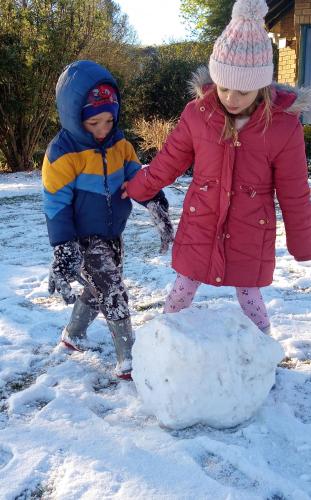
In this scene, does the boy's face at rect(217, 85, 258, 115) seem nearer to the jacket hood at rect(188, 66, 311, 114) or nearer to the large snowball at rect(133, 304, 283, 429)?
the jacket hood at rect(188, 66, 311, 114)

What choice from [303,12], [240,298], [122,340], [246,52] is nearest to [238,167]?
[246,52]

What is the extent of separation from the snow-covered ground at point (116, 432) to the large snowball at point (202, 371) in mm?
81

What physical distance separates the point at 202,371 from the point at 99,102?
126 centimetres

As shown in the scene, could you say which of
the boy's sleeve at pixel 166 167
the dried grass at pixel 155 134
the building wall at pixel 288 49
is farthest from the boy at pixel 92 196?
the building wall at pixel 288 49

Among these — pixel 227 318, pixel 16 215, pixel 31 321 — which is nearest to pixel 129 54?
pixel 16 215

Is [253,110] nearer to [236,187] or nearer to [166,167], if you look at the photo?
[236,187]

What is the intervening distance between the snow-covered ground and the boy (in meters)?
0.34

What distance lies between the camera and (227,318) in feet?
7.72

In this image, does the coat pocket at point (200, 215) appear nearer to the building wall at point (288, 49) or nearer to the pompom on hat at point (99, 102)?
the pompom on hat at point (99, 102)

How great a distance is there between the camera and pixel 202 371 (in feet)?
7.07

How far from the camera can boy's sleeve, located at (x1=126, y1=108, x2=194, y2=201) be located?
2.58 m

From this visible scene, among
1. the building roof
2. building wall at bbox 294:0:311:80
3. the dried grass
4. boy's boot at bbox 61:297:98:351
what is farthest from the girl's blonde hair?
the building roof

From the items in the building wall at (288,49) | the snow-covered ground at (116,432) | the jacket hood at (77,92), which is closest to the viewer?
the snow-covered ground at (116,432)

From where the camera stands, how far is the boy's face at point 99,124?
248 centimetres
